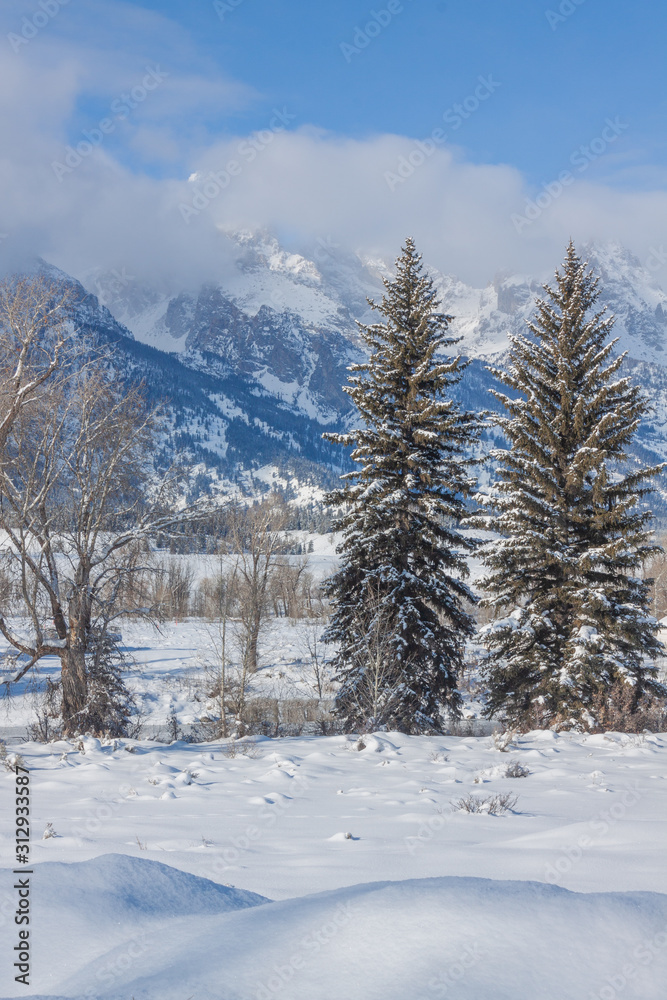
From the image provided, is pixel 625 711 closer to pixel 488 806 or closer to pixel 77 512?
pixel 488 806

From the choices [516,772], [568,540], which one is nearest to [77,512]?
[516,772]

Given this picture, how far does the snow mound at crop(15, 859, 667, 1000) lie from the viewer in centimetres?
187

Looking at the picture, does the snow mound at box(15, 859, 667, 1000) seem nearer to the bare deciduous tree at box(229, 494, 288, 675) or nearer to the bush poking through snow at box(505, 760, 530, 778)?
the bush poking through snow at box(505, 760, 530, 778)

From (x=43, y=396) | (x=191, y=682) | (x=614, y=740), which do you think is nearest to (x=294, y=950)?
(x=614, y=740)

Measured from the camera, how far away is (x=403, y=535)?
17.7 metres

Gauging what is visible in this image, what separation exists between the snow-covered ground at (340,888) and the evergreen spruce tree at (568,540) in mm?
8251

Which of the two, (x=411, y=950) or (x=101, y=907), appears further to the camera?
(x=101, y=907)

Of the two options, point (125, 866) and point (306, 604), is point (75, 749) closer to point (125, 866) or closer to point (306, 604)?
point (125, 866)

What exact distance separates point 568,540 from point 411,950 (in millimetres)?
16089

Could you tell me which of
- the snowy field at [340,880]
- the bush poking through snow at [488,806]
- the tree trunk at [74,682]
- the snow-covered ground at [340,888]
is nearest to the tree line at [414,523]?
the tree trunk at [74,682]

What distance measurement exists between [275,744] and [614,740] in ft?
20.9

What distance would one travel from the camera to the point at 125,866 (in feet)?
10.0

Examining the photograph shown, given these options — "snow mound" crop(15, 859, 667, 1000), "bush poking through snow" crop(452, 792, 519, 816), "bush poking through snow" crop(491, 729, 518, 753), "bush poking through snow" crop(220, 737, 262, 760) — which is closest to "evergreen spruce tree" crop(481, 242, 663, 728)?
"bush poking through snow" crop(491, 729, 518, 753)

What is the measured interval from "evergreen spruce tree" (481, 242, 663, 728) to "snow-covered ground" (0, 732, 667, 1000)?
825 cm
